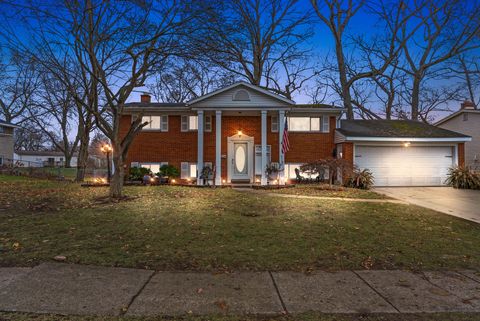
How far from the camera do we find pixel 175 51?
872 cm

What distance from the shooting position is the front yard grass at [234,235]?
439cm

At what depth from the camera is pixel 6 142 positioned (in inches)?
1037

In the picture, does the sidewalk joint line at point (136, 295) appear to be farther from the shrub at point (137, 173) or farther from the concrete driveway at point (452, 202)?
the shrub at point (137, 173)

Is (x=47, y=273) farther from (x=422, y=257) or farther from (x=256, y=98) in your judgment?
(x=256, y=98)

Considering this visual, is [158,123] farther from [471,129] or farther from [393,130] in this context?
[471,129]

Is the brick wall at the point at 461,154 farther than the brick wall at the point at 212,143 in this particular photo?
No

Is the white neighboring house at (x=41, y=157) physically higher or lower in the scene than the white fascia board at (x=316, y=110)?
lower

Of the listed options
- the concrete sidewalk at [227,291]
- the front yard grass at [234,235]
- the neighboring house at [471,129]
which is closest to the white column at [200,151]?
the front yard grass at [234,235]

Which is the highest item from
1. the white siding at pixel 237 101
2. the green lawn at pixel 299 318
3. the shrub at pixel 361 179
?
the white siding at pixel 237 101

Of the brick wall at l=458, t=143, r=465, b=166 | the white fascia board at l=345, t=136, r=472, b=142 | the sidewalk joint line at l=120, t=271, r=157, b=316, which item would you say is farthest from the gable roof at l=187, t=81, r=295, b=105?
the sidewalk joint line at l=120, t=271, r=157, b=316

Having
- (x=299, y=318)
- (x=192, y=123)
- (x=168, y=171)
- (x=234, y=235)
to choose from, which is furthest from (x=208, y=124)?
(x=299, y=318)

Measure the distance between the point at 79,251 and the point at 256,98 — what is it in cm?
1175

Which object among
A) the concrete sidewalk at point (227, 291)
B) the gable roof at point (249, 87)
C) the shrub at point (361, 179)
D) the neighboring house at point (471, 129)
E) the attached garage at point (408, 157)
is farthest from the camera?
the neighboring house at point (471, 129)

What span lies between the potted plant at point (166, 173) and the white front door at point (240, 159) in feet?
11.0
